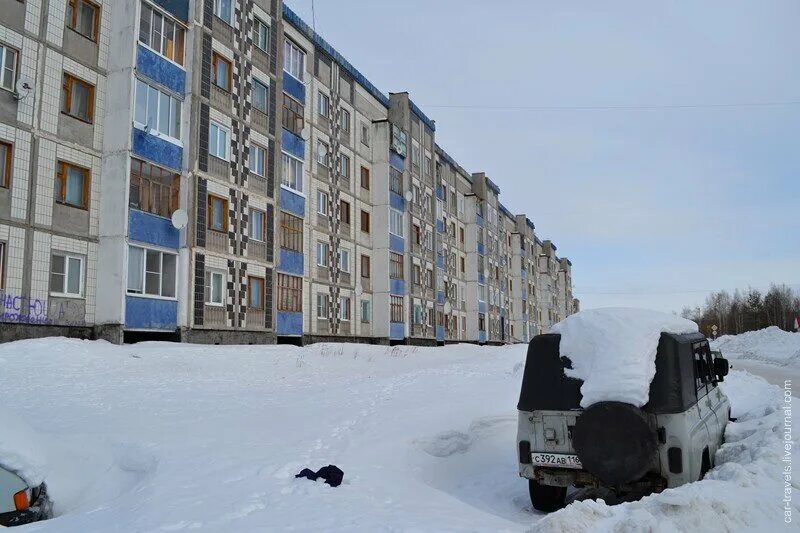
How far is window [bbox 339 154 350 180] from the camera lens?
32.9 meters

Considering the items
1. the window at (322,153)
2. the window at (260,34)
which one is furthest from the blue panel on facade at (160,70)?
the window at (322,153)

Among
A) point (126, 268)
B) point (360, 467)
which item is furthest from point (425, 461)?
point (126, 268)

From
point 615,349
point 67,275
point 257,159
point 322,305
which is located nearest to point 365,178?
point 322,305

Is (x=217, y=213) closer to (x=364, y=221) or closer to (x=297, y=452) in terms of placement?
(x=364, y=221)

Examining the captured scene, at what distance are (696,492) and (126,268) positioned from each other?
671 inches

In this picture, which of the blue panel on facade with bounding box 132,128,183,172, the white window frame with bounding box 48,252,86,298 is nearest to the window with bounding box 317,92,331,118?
the blue panel on facade with bounding box 132,128,183,172

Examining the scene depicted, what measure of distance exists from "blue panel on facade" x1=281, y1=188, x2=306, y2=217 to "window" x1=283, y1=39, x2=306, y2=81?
19.1ft

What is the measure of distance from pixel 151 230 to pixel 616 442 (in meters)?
17.1

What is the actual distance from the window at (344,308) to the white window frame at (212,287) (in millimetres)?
9872

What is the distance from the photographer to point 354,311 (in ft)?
109

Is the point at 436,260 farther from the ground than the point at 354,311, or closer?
farther from the ground

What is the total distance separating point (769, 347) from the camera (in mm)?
43469

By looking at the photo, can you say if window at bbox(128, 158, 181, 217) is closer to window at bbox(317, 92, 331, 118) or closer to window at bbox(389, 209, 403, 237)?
window at bbox(317, 92, 331, 118)

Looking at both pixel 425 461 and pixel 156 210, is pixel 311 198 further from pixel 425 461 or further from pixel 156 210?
pixel 425 461
